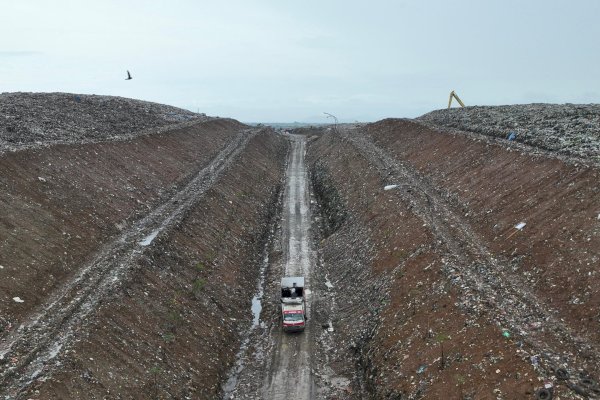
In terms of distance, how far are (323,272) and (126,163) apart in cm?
2594

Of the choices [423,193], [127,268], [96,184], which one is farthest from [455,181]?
[96,184]

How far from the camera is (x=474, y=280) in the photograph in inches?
987

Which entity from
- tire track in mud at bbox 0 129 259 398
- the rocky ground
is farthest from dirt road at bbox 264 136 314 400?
tire track in mud at bbox 0 129 259 398

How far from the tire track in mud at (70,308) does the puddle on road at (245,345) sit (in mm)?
8211

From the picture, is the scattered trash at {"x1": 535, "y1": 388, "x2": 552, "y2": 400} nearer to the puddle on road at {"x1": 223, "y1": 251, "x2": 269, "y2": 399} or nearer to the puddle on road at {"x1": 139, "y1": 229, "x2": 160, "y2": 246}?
the puddle on road at {"x1": 223, "y1": 251, "x2": 269, "y2": 399}

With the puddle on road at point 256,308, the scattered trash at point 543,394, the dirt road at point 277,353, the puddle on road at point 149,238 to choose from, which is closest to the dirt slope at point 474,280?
the scattered trash at point 543,394

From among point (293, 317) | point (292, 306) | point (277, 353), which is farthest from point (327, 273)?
point (277, 353)

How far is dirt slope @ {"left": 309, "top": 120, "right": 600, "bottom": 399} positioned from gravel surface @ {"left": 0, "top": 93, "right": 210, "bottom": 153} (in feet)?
102

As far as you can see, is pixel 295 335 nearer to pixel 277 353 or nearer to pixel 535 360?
pixel 277 353

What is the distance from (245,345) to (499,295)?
15.4m

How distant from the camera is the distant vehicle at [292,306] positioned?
29234 mm

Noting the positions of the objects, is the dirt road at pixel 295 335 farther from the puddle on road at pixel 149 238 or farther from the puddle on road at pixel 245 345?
the puddle on road at pixel 149 238

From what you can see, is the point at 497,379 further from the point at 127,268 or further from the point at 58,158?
the point at 58,158

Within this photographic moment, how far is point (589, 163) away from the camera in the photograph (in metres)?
31.1
